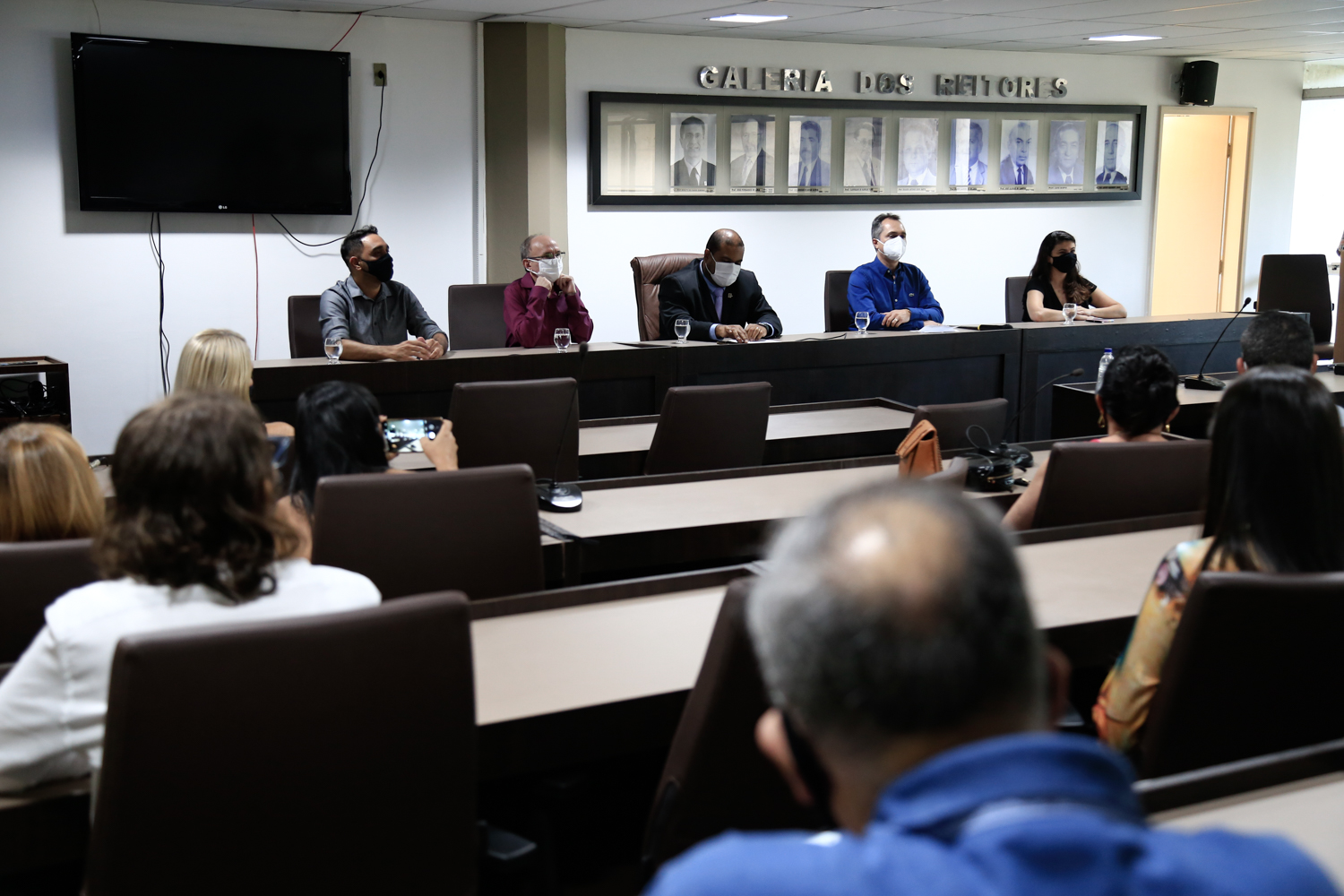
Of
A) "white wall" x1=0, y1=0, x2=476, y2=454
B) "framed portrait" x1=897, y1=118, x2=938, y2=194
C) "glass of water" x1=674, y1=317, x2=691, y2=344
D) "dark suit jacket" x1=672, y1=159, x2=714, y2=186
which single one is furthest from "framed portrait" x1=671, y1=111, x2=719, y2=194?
"glass of water" x1=674, y1=317, x2=691, y2=344

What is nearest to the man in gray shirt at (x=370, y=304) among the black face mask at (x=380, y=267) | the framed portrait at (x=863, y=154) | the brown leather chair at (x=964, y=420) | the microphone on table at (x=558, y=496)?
the black face mask at (x=380, y=267)

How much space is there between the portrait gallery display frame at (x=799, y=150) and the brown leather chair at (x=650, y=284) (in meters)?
1.48

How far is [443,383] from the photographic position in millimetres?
4340

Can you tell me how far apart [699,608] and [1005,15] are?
5.54 meters

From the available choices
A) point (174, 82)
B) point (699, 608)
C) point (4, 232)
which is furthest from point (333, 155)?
point (699, 608)

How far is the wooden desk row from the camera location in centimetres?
425

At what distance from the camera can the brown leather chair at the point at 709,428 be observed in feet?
11.2

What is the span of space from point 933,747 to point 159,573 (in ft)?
3.50

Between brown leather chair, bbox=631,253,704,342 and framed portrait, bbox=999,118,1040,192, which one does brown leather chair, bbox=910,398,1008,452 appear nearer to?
brown leather chair, bbox=631,253,704,342

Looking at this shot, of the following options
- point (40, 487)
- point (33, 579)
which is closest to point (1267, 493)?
point (33, 579)

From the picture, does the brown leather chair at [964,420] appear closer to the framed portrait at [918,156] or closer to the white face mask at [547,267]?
the white face mask at [547,267]

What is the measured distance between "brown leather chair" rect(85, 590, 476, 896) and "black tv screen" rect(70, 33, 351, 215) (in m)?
5.15

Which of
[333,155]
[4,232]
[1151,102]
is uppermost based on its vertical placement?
[1151,102]

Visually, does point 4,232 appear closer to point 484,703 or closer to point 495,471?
point 495,471
